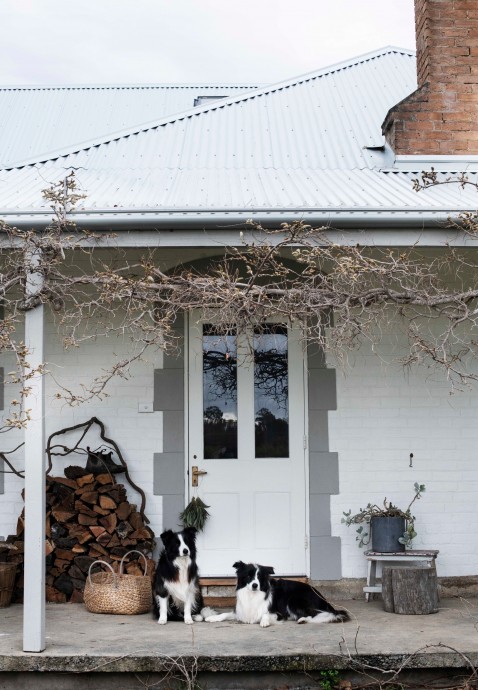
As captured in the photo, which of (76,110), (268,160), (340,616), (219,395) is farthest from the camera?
(76,110)

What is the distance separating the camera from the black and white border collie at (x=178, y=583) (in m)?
6.35

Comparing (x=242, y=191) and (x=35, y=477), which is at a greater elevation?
(x=242, y=191)

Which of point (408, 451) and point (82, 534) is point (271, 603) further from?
point (408, 451)

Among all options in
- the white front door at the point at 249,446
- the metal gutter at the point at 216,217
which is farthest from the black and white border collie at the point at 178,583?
the metal gutter at the point at 216,217

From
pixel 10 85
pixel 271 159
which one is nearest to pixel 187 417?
pixel 271 159

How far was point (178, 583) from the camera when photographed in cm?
636

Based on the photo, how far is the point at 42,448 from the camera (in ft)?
18.3

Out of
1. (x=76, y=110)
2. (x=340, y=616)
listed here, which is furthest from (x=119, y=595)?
(x=76, y=110)

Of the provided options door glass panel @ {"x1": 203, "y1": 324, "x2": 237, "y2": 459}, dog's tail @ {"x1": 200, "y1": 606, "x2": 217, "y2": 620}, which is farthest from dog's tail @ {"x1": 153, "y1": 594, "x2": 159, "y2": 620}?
door glass panel @ {"x1": 203, "y1": 324, "x2": 237, "y2": 459}

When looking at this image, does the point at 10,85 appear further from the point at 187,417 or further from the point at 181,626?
the point at 181,626

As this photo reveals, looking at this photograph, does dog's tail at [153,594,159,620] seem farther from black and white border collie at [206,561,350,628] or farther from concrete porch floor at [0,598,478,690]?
concrete porch floor at [0,598,478,690]

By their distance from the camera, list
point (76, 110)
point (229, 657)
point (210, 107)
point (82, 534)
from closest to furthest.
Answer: point (229, 657) < point (82, 534) < point (210, 107) < point (76, 110)

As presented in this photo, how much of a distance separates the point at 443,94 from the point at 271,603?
15.6 feet

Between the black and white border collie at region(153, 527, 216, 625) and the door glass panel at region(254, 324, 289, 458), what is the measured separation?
1216 mm
